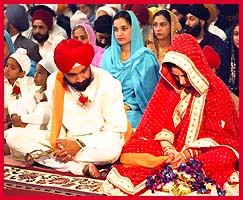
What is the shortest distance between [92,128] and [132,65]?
1.02 m

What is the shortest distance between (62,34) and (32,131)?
241cm

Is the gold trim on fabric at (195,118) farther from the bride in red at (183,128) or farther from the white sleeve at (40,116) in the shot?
the white sleeve at (40,116)

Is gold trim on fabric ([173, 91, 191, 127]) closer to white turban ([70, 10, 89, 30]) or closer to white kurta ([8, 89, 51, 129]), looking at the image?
white kurta ([8, 89, 51, 129])

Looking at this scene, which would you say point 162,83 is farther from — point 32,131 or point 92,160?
point 32,131

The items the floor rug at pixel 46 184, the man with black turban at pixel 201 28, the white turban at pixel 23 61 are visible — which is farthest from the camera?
the man with black turban at pixel 201 28

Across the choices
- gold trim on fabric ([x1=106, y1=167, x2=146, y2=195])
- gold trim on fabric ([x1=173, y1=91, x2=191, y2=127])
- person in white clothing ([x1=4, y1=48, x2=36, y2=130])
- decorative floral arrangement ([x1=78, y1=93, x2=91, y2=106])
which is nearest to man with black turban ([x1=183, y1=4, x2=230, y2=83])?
person in white clothing ([x1=4, y1=48, x2=36, y2=130])

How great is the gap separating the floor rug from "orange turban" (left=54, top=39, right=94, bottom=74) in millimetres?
766

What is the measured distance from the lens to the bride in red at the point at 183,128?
15.2ft

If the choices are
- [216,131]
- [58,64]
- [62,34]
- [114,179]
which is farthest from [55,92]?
[62,34]

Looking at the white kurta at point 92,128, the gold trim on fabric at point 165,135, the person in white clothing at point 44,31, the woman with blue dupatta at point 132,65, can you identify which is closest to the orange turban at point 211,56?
the woman with blue dupatta at point 132,65

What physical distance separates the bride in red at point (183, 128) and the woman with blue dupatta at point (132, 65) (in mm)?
869

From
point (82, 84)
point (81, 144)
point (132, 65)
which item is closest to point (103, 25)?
point (132, 65)

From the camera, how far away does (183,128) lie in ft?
16.2

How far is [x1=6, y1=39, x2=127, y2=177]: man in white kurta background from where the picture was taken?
5.01m
